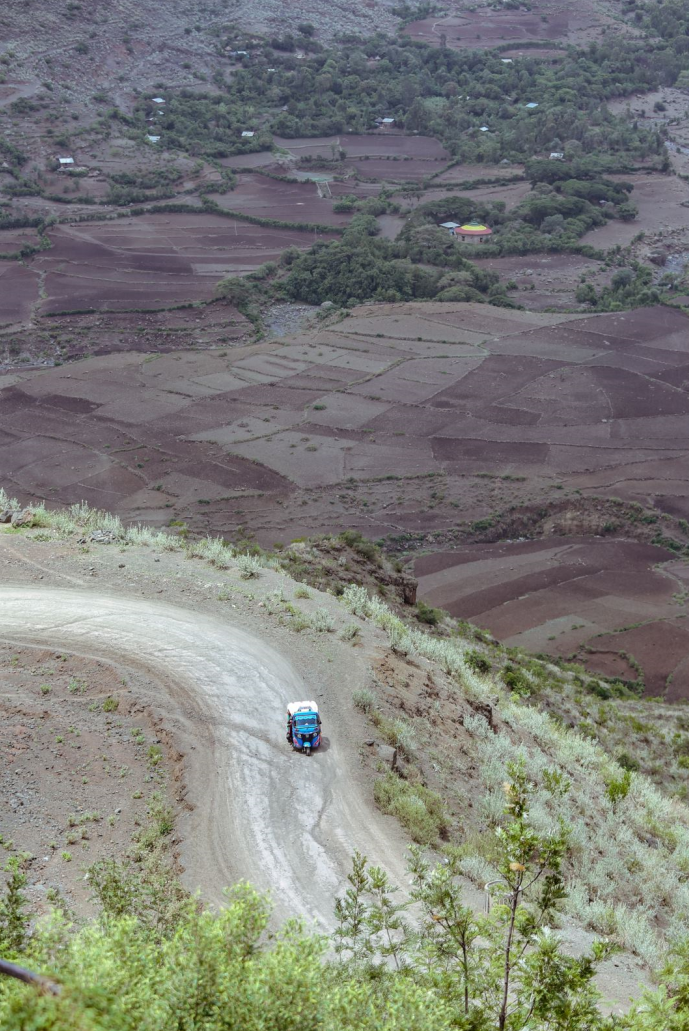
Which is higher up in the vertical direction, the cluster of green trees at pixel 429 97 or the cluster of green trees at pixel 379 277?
the cluster of green trees at pixel 429 97

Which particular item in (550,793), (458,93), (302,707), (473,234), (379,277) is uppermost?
(458,93)

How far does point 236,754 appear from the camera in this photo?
16375 mm

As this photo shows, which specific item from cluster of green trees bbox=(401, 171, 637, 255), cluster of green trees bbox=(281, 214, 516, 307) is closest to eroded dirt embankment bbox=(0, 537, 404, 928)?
cluster of green trees bbox=(281, 214, 516, 307)

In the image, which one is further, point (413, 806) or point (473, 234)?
point (473, 234)

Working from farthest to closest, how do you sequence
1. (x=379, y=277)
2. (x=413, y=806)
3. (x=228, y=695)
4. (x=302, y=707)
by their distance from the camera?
1. (x=379, y=277)
2. (x=228, y=695)
3. (x=302, y=707)
4. (x=413, y=806)

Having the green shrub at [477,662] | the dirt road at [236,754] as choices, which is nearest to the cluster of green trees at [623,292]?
the green shrub at [477,662]

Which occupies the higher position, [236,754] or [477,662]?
[236,754]

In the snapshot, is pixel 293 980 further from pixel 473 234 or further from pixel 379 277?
pixel 473 234

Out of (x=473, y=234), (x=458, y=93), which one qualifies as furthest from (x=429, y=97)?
(x=473, y=234)

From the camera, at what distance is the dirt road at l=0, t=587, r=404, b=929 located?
13859mm

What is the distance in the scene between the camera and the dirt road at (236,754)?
13.9 m

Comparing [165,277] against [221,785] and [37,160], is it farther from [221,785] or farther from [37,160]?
[221,785]

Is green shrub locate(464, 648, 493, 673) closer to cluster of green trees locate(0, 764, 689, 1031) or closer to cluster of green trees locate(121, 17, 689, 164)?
cluster of green trees locate(0, 764, 689, 1031)

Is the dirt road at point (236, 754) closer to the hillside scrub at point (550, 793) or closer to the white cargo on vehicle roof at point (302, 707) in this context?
the white cargo on vehicle roof at point (302, 707)
